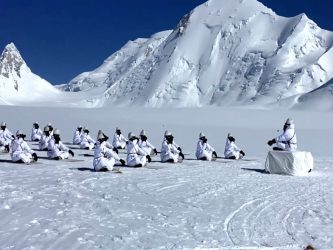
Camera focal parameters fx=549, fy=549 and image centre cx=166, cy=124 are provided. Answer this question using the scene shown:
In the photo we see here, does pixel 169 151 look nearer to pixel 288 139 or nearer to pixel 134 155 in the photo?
pixel 134 155

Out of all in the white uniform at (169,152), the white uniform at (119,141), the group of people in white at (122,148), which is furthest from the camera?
the white uniform at (119,141)

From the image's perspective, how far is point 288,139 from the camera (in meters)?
16.4

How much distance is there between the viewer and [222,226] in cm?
859

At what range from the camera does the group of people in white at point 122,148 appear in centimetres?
1535

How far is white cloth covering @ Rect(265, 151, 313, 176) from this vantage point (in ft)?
50.4

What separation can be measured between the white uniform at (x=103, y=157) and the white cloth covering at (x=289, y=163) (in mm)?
4499

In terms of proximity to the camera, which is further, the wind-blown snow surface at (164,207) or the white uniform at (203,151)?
the white uniform at (203,151)

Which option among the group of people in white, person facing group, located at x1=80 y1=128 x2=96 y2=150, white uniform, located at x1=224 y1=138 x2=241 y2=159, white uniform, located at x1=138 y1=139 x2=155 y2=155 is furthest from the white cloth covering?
person facing group, located at x1=80 y1=128 x2=96 y2=150

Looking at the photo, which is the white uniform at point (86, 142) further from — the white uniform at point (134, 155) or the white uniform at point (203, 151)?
the white uniform at point (134, 155)

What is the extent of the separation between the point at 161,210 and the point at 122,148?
46.6ft

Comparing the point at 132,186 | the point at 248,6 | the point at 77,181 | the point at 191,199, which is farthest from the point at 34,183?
the point at 248,6

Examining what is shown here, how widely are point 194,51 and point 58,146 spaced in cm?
11244

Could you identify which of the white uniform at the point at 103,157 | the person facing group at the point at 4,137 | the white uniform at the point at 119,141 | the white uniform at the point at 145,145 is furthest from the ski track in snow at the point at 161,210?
the white uniform at the point at 119,141

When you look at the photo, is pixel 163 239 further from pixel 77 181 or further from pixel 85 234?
pixel 77 181
